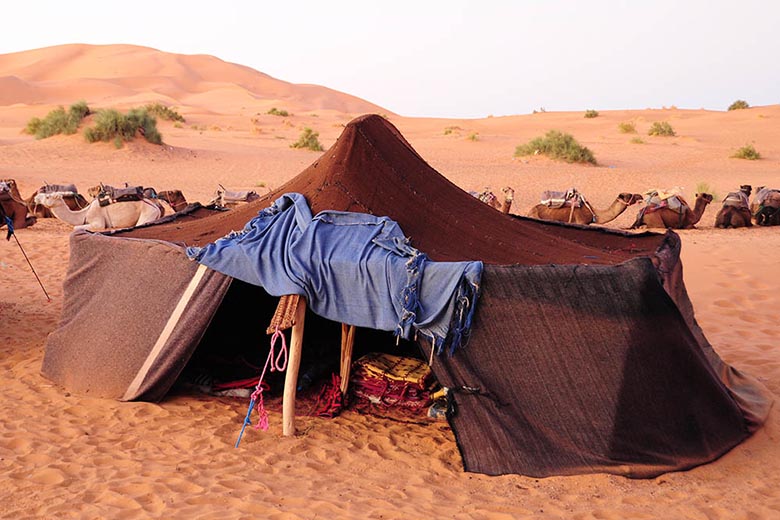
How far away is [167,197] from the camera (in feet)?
47.1

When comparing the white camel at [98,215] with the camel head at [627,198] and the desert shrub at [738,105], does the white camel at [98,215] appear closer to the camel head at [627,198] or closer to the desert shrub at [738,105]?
the camel head at [627,198]

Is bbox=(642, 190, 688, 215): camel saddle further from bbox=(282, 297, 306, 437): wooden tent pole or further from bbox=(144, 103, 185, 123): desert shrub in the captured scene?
bbox=(144, 103, 185, 123): desert shrub

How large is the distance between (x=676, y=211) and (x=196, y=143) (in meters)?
22.1

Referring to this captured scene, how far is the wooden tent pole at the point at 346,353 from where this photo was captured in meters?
6.52

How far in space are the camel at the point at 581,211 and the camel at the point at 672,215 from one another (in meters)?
1.33

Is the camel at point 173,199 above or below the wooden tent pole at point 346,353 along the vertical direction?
above

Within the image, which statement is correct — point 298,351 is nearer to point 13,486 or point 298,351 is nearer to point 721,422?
point 13,486

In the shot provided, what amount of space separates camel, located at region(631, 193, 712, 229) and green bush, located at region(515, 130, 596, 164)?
39.1 ft

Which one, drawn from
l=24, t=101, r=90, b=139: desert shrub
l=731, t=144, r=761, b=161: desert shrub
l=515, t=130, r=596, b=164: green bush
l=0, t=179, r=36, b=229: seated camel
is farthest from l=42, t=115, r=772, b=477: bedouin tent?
l=731, t=144, r=761, b=161: desert shrub

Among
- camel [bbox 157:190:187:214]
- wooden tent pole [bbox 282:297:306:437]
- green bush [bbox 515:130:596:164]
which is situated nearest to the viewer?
wooden tent pole [bbox 282:297:306:437]

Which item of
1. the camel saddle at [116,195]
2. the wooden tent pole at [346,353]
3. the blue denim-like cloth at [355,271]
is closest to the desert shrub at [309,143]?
the camel saddle at [116,195]

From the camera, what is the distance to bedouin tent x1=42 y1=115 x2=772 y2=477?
5320mm

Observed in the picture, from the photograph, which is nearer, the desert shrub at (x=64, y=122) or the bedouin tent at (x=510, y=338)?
the bedouin tent at (x=510, y=338)

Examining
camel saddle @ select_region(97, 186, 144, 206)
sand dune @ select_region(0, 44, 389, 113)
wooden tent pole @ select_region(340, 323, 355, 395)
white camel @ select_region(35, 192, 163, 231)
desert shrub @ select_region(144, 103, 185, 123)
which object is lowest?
wooden tent pole @ select_region(340, 323, 355, 395)
